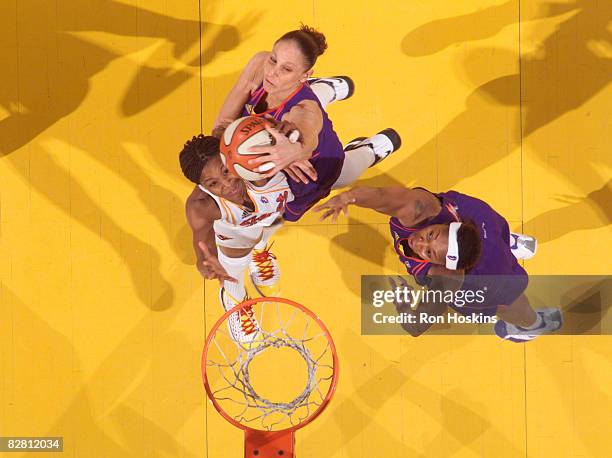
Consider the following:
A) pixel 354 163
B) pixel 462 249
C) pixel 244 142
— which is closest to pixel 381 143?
pixel 354 163

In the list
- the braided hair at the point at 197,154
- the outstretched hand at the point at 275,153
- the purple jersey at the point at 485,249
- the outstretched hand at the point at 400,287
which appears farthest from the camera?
the outstretched hand at the point at 400,287

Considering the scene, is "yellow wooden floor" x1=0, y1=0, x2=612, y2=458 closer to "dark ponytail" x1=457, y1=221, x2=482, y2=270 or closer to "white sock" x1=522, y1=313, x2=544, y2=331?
"white sock" x1=522, y1=313, x2=544, y2=331

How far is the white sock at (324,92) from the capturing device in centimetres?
435

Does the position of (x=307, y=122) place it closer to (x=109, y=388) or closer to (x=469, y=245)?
(x=469, y=245)

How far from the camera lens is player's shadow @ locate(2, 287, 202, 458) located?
14.8ft

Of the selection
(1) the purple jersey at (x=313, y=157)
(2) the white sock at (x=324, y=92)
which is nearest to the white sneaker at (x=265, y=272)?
(1) the purple jersey at (x=313, y=157)

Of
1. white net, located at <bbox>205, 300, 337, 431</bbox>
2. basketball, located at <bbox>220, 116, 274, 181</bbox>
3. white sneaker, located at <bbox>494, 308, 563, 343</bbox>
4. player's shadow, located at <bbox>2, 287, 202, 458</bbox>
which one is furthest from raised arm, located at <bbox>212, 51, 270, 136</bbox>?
white sneaker, located at <bbox>494, 308, 563, 343</bbox>

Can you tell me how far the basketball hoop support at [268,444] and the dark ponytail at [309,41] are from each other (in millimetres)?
2231

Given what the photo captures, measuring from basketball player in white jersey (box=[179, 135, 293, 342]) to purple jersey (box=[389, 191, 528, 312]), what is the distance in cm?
81

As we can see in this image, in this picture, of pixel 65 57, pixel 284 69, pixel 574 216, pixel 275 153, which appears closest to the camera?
pixel 275 153

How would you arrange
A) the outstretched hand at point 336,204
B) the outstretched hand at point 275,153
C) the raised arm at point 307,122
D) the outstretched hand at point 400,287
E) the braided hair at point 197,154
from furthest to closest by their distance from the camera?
the outstretched hand at point 400,287 < the braided hair at point 197,154 < the outstretched hand at point 336,204 < the raised arm at point 307,122 < the outstretched hand at point 275,153

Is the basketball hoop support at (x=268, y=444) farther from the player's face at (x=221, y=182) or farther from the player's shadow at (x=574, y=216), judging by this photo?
the player's shadow at (x=574, y=216)

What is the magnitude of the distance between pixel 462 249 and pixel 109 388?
95.8 inches

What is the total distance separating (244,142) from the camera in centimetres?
377
